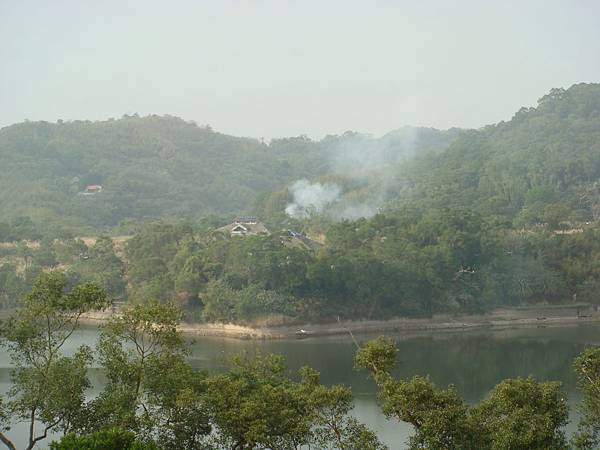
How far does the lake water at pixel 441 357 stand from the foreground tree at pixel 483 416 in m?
6.55

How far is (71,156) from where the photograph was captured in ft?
279

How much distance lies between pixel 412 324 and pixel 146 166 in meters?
56.2

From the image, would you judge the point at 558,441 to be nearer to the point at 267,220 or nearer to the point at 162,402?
the point at 162,402

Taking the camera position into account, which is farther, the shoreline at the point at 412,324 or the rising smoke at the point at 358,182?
the rising smoke at the point at 358,182

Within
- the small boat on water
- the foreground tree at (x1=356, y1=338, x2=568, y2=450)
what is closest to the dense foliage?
the foreground tree at (x1=356, y1=338, x2=568, y2=450)

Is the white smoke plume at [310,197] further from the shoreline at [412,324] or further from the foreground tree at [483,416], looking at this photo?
the foreground tree at [483,416]

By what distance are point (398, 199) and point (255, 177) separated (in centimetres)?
3325

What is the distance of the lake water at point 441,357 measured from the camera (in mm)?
25562

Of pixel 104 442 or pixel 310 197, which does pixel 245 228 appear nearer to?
pixel 310 197

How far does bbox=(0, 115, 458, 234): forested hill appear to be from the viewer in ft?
233

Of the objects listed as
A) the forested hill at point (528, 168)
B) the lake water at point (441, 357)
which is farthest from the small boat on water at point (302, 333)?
the forested hill at point (528, 168)

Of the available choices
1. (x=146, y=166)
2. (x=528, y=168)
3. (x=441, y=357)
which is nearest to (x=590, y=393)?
(x=441, y=357)

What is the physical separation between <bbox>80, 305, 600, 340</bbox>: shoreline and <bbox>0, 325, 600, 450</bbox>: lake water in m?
1.04

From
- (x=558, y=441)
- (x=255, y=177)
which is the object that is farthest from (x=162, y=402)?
(x=255, y=177)
